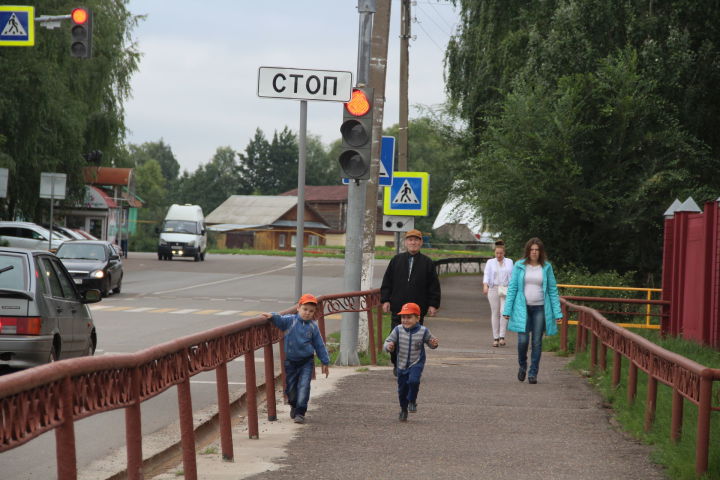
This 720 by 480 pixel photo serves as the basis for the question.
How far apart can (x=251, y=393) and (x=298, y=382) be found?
1199 mm

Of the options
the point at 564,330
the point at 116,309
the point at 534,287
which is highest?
the point at 534,287

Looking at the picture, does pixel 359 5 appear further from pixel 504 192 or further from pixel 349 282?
pixel 504 192

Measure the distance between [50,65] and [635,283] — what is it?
2024 centimetres

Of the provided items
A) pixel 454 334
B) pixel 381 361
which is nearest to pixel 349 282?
pixel 381 361

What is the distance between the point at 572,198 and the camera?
26516 millimetres

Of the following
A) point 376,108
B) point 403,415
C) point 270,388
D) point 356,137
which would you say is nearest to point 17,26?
point 376,108

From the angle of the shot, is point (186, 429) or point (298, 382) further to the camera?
A: point (298, 382)

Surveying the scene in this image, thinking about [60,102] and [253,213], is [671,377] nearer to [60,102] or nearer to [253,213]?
[60,102]

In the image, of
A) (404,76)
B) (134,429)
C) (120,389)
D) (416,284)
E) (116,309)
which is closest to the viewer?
(120,389)

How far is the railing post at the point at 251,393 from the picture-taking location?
8.77 m

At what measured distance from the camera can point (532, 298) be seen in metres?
14.1

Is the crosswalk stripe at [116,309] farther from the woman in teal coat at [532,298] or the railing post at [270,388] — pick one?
the railing post at [270,388]

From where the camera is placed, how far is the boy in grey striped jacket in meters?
10.4

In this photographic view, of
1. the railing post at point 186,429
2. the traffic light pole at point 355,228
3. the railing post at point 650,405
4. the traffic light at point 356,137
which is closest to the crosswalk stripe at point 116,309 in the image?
the traffic light pole at point 355,228
